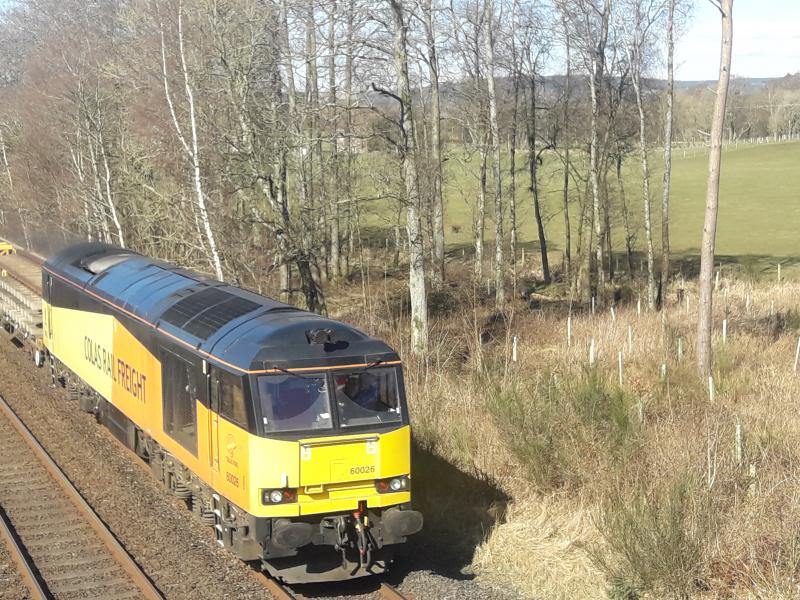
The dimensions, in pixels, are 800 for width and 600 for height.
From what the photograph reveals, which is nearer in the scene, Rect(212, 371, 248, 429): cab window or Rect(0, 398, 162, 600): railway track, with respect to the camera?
Rect(212, 371, 248, 429): cab window

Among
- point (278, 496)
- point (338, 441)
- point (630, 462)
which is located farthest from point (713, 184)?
point (278, 496)

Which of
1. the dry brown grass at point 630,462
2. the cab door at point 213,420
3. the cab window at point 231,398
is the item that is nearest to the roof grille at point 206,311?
the cab door at point 213,420

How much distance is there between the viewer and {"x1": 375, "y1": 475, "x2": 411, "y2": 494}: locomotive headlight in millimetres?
10039

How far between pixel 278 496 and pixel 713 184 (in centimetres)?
1045

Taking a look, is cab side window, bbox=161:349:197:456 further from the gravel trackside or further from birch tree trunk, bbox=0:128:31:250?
birch tree trunk, bbox=0:128:31:250

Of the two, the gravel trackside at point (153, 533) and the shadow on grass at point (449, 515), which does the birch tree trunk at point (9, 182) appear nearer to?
the gravel trackside at point (153, 533)

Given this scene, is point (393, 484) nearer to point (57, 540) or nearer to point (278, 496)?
point (278, 496)

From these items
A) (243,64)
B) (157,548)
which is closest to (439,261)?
(243,64)

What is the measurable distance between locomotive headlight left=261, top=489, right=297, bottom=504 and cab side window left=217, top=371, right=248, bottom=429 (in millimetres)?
713

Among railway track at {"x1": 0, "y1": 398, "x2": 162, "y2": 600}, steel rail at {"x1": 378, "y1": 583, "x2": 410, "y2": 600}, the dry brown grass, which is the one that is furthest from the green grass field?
steel rail at {"x1": 378, "y1": 583, "x2": 410, "y2": 600}

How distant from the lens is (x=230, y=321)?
11.1 meters

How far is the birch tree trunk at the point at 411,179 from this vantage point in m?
19.1

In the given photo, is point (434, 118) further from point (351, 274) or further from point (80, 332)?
point (80, 332)

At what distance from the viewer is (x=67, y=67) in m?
32.7
